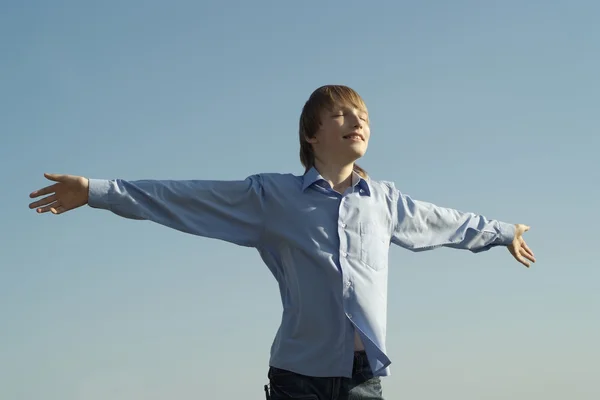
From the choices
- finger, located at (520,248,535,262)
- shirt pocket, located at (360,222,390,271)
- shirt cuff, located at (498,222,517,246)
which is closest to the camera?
shirt pocket, located at (360,222,390,271)

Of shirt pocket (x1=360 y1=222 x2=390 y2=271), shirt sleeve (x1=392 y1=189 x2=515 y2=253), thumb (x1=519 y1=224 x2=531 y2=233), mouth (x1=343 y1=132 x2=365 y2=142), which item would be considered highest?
mouth (x1=343 y1=132 x2=365 y2=142)

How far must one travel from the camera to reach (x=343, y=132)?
5.50 metres

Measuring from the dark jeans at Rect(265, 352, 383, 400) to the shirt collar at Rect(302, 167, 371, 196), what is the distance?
3.58 feet

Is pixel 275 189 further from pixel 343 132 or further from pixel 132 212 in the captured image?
pixel 132 212

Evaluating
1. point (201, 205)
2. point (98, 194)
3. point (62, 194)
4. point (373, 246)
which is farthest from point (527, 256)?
point (62, 194)

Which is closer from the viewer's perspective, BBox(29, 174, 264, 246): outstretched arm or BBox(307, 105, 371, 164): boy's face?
BBox(29, 174, 264, 246): outstretched arm

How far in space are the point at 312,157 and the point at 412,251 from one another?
95 cm

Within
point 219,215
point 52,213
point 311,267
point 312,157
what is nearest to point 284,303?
point 311,267

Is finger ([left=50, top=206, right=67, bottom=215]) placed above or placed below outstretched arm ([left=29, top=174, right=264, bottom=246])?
below

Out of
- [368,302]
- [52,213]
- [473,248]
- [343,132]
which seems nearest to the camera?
[52,213]

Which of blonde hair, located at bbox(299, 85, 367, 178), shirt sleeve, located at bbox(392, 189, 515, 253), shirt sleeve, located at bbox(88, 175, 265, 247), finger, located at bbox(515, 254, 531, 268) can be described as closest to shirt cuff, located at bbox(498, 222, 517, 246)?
shirt sleeve, located at bbox(392, 189, 515, 253)

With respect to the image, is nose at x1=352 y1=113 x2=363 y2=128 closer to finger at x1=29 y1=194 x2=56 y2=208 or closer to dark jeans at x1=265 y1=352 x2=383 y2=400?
dark jeans at x1=265 y1=352 x2=383 y2=400

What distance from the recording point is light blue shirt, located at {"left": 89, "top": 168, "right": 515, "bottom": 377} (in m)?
5.07

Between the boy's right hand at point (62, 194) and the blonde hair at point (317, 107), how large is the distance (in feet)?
5.13
